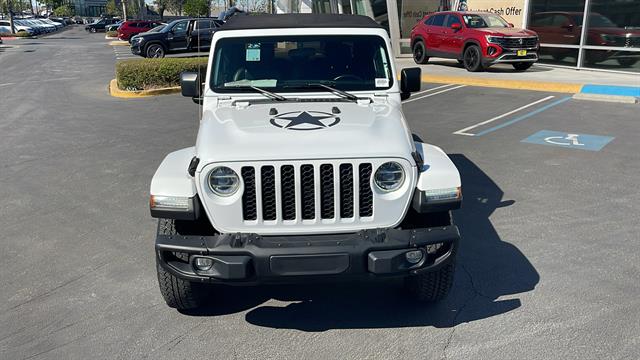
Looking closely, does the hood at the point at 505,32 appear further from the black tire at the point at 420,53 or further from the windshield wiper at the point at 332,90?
the windshield wiper at the point at 332,90

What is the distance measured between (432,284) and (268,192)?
1323 mm

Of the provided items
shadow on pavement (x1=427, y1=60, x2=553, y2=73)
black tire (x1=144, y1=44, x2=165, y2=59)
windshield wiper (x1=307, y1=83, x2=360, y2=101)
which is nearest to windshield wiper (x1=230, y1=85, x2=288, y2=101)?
windshield wiper (x1=307, y1=83, x2=360, y2=101)

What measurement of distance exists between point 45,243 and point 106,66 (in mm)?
19172

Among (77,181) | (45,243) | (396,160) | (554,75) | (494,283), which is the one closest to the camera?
(396,160)

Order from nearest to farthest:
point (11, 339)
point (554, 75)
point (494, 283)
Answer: point (11, 339) < point (494, 283) < point (554, 75)

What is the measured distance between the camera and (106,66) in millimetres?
22953

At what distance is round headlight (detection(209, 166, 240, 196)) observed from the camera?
3.56 m

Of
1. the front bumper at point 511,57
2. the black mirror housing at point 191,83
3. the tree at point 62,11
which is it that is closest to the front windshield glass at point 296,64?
the black mirror housing at point 191,83

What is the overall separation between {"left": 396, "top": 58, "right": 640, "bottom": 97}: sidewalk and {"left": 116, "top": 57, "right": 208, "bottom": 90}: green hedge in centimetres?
704

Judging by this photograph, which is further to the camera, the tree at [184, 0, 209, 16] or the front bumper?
the tree at [184, 0, 209, 16]

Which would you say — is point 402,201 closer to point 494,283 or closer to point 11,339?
point 494,283

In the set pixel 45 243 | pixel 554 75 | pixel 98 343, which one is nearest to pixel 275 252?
pixel 98 343

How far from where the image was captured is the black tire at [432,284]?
3.91 meters

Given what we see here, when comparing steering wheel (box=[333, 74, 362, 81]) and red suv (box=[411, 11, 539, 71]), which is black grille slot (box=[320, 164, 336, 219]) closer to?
steering wheel (box=[333, 74, 362, 81])
